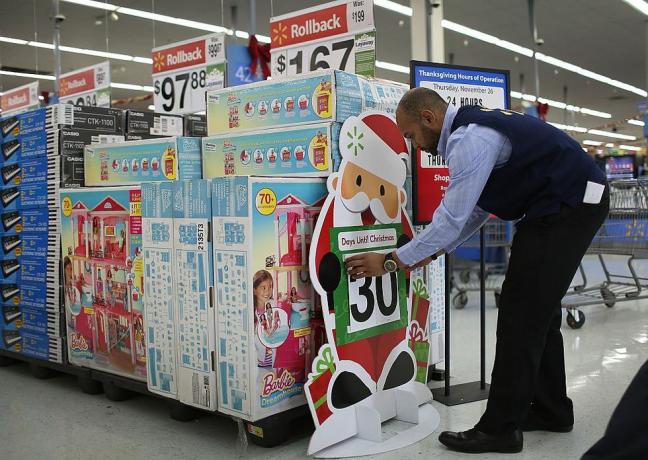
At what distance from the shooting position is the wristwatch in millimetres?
2574

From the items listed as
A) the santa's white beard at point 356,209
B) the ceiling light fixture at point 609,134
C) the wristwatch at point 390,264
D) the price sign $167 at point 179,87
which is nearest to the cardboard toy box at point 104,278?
the santa's white beard at point 356,209

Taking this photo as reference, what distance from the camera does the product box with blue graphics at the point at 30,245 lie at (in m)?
3.58

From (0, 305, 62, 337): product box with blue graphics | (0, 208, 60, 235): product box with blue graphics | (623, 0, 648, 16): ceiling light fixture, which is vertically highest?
(623, 0, 648, 16): ceiling light fixture

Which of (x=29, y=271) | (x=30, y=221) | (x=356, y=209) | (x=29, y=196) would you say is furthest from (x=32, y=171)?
(x=356, y=209)

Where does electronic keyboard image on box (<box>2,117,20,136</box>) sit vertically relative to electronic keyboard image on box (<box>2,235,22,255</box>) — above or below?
above

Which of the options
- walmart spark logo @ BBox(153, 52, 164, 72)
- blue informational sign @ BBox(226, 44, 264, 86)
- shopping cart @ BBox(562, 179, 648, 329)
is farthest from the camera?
walmart spark logo @ BBox(153, 52, 164, 72)

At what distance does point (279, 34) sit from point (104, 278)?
8.38 feet

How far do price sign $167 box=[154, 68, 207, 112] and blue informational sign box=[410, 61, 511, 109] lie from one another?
3563 mm

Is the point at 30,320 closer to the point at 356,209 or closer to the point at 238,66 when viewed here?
the point at 356,209

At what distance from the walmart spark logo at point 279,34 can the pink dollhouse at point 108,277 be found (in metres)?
2.25

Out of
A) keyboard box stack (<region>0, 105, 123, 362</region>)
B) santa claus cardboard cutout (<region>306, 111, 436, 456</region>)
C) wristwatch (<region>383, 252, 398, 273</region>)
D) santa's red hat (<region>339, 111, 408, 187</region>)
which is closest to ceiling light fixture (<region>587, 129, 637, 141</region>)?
santa's red hat (<region>339, 111, 408, 187</region>)

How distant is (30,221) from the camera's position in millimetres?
3742

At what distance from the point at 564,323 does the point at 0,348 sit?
4.33m

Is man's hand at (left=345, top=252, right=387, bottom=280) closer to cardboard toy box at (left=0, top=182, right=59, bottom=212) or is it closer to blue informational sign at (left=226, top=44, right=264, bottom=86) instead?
cardboard toy box at (left=0, top=182, right=59, bottom=212)
